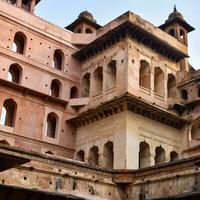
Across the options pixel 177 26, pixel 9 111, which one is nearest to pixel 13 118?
pixel 9 111

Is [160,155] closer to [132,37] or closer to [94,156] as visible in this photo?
[94,156]

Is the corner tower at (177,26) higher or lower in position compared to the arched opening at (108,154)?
higher

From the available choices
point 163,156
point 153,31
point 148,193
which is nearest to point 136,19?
point 153,31

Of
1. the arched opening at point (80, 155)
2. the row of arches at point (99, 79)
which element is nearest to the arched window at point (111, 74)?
the row of arches at point (99, 79)

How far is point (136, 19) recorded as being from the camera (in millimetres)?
20875

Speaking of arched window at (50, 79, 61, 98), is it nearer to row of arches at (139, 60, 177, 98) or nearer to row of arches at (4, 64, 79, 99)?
row of arches at (4, 64, 79, 99)

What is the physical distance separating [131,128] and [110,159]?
2.09 metres

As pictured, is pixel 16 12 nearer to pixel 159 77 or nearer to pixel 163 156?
pixel 159 77

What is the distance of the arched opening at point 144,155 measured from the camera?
760 inches

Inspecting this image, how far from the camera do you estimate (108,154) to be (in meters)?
19.7

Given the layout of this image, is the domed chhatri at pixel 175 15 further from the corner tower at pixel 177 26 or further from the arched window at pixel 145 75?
the arched window at pixel 145 75

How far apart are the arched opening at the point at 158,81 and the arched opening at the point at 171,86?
0.75 metres

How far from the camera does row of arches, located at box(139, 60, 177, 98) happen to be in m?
21.4

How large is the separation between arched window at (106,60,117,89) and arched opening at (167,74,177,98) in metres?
3.26
